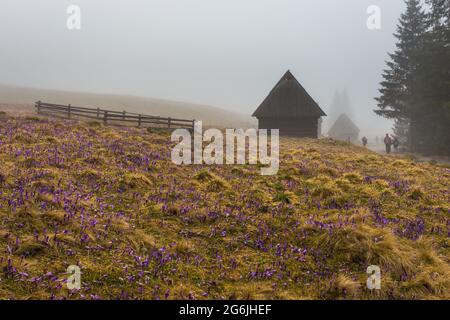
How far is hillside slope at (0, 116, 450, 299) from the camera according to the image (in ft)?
16.2

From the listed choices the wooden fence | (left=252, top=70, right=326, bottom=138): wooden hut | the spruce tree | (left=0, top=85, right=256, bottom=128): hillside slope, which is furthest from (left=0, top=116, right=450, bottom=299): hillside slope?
(left=0, top=85, right=256, bottom=128): hillside slope

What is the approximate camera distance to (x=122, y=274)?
16.6 ft

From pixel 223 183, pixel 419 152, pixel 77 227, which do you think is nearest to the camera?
pixel 77 227

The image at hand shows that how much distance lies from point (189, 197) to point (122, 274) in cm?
413

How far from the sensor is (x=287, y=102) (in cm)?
3706

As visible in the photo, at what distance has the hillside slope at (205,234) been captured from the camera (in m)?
4.93

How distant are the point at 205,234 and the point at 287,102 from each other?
Answer: 32.1m

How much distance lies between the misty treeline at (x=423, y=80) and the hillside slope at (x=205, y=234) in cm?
2804

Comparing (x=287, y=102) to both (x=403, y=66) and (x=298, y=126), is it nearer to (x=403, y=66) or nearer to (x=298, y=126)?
(x=298, y=126)

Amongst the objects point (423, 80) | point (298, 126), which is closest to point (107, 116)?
point (298, 126)

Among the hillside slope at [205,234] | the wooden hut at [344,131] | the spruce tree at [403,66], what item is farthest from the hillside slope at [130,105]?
the hillside slope at [205,234]

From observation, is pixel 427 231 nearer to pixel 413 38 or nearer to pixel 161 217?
pixel 161 217

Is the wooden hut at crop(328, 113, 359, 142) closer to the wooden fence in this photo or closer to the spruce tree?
the spruce tree
